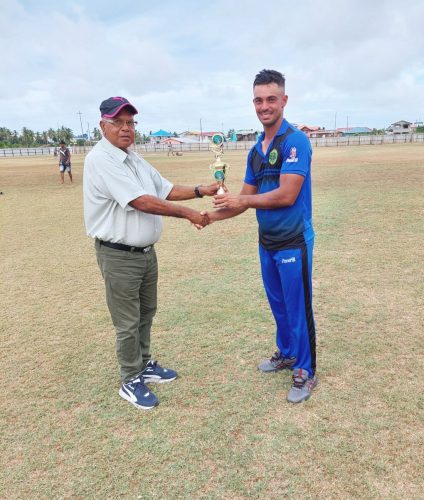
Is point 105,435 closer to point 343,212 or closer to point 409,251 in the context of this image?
point 409,251

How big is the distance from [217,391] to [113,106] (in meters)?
2.31

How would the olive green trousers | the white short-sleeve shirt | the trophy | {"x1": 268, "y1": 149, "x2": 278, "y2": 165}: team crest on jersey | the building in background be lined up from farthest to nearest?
the building in background, the trophy, the olive green trousers, {"x1": 268, "y1": 149, "x2": 278, "y2": 165}: team crest on jersey, the white short-sleeve shirt

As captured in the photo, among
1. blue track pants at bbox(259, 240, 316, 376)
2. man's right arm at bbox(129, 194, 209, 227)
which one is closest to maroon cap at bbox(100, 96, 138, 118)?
man's right arm at bbox(129, 194, 209, 227)

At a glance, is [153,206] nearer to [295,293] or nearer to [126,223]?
[126,223]

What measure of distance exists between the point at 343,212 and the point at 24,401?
27.6 ft

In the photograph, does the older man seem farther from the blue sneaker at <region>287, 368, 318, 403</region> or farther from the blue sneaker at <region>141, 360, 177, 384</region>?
the blue sneaker at <region>287, 368, 318, 403</region>

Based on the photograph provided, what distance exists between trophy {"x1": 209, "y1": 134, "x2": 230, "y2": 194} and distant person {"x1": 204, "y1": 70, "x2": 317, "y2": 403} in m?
0.20

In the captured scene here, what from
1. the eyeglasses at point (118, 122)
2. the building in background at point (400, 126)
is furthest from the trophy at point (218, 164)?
the building in background at point (400, 126)

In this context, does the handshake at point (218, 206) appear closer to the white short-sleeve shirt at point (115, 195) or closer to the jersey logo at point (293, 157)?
the white short-sleeve shirt at point (115, 195)

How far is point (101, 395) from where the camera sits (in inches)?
133

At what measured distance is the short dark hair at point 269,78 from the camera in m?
2.95

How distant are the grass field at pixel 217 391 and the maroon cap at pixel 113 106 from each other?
86.2 inches

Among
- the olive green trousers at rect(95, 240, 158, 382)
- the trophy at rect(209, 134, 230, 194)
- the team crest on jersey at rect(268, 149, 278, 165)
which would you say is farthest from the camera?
the trophy at rect(209, 134, 230, 194)

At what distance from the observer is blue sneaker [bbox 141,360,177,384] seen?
3.56 metres
